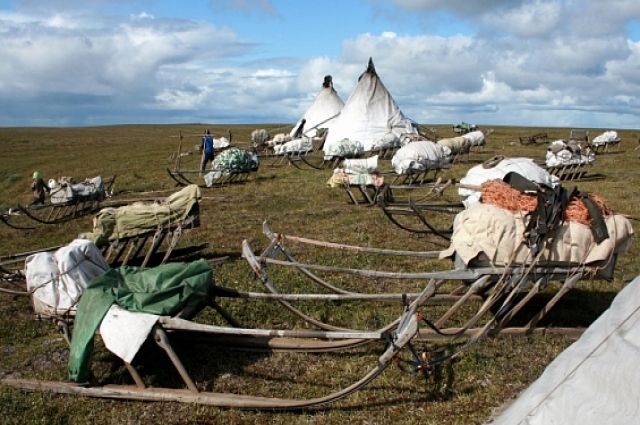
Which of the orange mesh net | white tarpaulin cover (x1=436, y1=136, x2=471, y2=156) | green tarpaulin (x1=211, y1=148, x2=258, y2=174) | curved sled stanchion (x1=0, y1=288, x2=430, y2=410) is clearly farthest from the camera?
white tarpaulin cover (x1=436, y1=136, x2=471, y2=156)

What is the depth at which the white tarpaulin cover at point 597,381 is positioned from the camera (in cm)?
269

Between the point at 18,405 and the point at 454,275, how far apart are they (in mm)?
4147

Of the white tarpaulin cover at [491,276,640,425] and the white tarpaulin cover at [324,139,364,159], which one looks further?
the white tarpaulin cover at [324,139,364,159]

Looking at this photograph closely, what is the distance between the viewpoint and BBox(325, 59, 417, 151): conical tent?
30328mm

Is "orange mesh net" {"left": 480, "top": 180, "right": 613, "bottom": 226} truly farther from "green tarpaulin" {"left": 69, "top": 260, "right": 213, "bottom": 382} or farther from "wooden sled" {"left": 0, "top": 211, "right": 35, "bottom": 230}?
"wooden sled" {"left": 0, "top": 211, "right": 35, "bottom": 230}

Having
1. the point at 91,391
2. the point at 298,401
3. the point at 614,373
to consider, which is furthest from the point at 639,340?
the point at 91,391

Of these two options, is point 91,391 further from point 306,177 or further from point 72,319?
point 306,177

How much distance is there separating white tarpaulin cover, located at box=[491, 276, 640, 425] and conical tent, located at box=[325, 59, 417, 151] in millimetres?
Result: 26854

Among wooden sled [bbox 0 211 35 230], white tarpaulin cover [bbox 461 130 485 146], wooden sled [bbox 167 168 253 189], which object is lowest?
wooden sled [bbox 0 211 35 230]

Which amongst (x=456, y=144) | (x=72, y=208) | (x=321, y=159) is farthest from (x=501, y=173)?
(x=321, y=159)

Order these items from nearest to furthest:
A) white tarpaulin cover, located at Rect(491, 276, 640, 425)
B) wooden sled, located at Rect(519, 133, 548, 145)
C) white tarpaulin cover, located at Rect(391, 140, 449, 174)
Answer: white tarpaulin cover, located at Rect(491, 276, 640, 425) → white tarpaulin cover, located at Rect(391, 140, 449, 174) → wooden sled, located at Rect(519, 133, 548, 145)

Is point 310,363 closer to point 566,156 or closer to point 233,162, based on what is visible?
point 233,162

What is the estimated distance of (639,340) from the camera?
2.76 meters

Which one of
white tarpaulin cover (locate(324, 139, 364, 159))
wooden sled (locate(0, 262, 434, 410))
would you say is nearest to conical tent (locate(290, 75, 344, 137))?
white tarpaulin cover (locate(324, 139, 364, 159))
